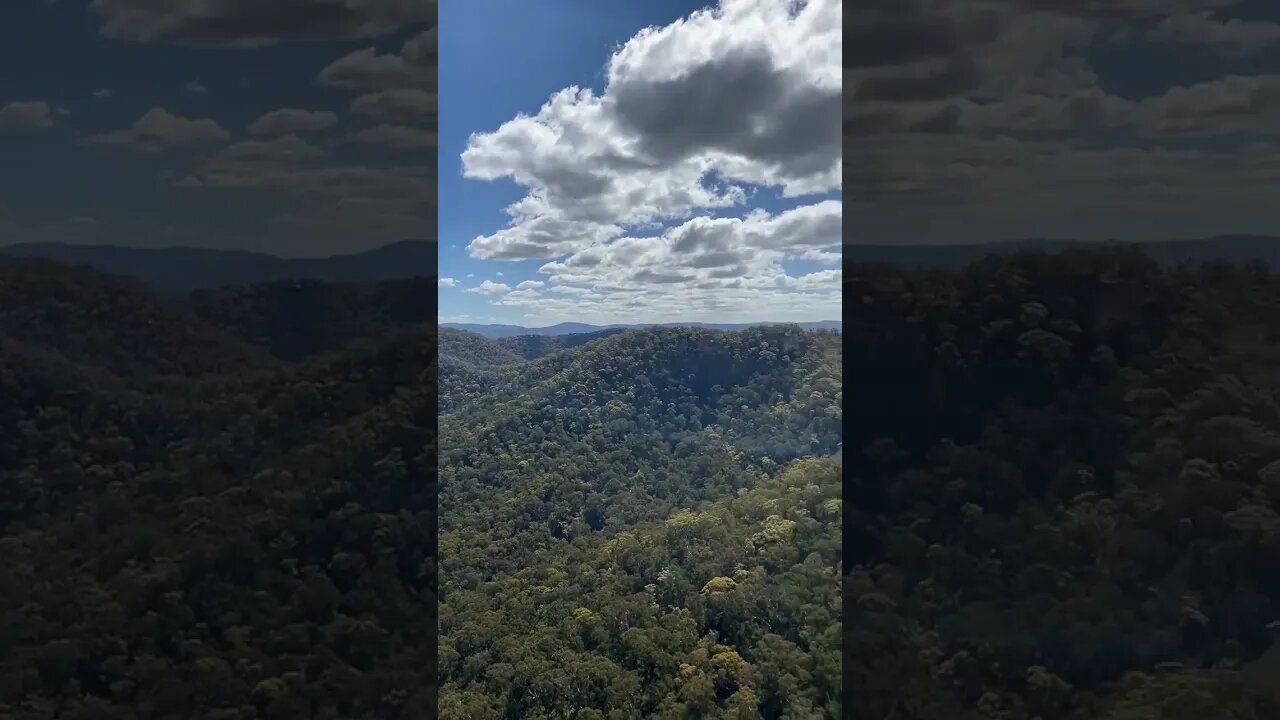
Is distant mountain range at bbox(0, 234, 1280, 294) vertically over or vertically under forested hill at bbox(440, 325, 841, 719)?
over

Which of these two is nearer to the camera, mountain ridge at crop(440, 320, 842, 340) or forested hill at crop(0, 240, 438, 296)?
forested hill at crop(0, 240, 438, 296)

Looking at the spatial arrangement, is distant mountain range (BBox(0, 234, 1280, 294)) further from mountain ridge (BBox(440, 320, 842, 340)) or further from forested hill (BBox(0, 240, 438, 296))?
mountain ridge (BBox(440, 320, 842, 340))

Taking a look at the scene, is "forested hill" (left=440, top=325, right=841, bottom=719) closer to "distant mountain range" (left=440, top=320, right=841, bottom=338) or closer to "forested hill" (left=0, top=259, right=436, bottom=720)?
"distant mountain range" (left=440, top=320, right=841, bottom=338)

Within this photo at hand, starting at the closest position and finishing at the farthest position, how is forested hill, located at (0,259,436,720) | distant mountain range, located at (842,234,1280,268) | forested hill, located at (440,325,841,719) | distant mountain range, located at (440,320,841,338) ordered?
1. distant mountain range, located at (842,234,1280,268)
2. forested hill, located at (0,259,436,720)
3. forested hill, located at (440,325,841,719)
4. distant mountain range, located at (440,320,841,338)

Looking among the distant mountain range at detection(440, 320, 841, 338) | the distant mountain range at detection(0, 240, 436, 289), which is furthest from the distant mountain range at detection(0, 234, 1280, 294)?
the distant mountain range at detection(440, 320, 841, 338)

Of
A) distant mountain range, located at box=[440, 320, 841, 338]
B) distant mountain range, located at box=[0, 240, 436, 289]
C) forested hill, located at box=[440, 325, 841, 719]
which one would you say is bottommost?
forested hill, located at box=[440, 325, 841, 719]

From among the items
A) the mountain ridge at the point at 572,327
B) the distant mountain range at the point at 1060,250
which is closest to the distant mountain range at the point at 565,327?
the mountain ridge at the point at 572,327

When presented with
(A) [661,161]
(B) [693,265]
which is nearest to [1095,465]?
(B) [693,265]

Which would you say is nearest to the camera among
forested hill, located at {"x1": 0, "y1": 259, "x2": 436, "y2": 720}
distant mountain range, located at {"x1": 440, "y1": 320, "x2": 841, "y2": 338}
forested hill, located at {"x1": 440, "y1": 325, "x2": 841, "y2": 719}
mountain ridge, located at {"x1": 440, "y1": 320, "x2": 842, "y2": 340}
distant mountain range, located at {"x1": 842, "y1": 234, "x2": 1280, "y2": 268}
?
distant mountain range, located at {"x1": 842, "y1": 234, "x2": 1280, "y2": 268}

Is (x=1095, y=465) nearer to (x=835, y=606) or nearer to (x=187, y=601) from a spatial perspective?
(x=835, y=606)

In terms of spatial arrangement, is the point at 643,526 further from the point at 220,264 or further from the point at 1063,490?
the point at 220,264
